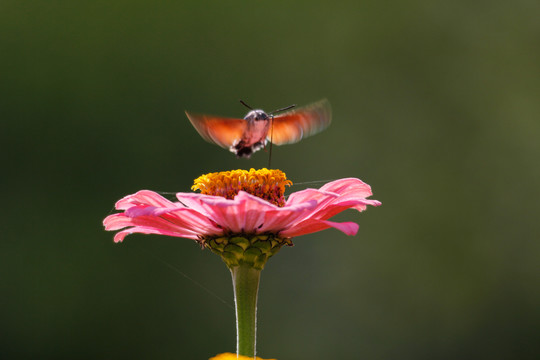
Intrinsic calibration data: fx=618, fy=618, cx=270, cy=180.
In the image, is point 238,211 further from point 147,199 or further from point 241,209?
point 147,199

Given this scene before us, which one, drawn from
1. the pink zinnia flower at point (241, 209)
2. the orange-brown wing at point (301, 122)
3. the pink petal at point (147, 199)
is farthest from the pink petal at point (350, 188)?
the pink petal at point (147, 199)

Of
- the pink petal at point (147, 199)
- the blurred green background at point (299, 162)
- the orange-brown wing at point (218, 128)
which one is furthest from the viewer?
the blurred green background at point (299, 162)

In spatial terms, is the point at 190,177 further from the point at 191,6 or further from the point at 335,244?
the point at 191,6

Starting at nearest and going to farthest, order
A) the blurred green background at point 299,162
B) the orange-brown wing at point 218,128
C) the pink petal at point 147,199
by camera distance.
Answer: the pink petal at point 147,199 → the orange-brown wing at point 218,128 → the blurred green background at point 299,162

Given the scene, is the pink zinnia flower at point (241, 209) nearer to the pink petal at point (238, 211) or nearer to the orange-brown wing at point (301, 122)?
the pink petal at point (238, 211)

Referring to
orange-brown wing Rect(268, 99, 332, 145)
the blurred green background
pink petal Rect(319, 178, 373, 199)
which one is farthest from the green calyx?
the blurred green background

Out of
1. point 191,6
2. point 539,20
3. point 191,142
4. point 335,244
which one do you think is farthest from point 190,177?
point 539,20

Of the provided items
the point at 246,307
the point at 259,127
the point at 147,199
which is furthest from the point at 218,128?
the point at 246,307
